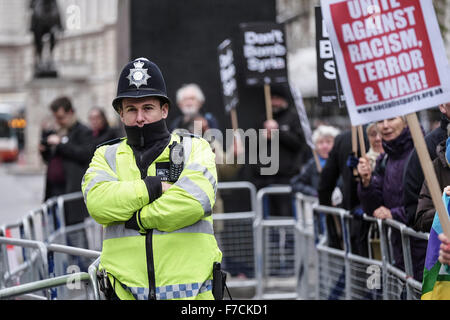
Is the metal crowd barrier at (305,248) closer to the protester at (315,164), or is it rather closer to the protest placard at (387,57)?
the protester at (315,164)

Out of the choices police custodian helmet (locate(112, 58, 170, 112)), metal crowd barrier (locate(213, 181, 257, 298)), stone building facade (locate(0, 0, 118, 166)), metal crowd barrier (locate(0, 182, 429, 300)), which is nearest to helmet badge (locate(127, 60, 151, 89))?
police custodian helmet (locate(112, 58, 170, 112))

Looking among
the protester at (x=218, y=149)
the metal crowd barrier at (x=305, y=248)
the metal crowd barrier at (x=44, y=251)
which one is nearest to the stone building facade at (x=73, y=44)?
the protester at (x=218, y=149)

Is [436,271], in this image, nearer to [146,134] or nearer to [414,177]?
[146,134]

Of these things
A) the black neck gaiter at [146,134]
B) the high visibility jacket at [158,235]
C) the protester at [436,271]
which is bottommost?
the protester at [436,271]

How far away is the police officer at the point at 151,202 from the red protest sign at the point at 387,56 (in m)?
0.90

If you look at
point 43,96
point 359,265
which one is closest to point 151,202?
point 359,265

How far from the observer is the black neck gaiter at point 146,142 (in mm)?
4309

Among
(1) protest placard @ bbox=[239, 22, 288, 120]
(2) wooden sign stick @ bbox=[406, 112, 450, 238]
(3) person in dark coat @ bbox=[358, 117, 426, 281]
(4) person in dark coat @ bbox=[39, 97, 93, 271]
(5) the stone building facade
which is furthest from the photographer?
(5) the stone building facade

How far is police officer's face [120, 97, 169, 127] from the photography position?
433 centimetres

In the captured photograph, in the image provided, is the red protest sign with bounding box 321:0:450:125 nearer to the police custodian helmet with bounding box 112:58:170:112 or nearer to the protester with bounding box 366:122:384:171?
the police custodian helmet with bounding box 112:58:170:112

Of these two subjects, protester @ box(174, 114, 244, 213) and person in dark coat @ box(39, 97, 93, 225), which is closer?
protester @ box(174, 114, 244, 213)

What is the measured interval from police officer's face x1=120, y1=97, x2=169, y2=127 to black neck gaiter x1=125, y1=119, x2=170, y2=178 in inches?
1.0

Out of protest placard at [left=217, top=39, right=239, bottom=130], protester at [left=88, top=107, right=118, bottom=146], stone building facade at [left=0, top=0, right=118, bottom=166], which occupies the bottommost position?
protester at [left=88, top=107, right=118, bottom=146]

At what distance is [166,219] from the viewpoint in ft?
13.5
